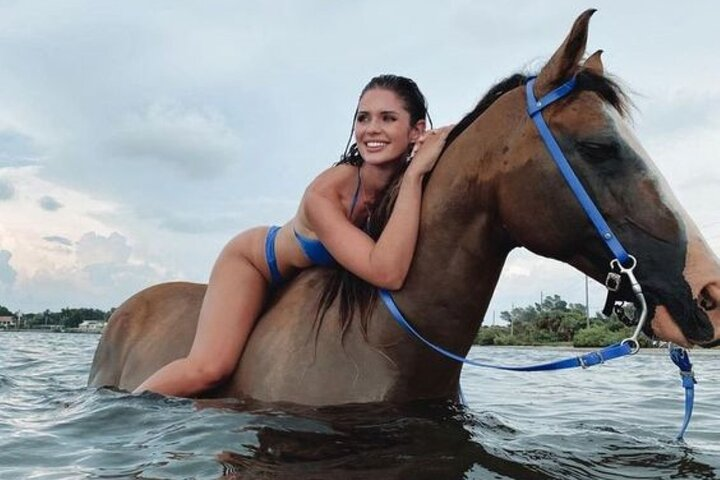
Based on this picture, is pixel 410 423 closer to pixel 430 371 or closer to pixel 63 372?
pixel 430 371

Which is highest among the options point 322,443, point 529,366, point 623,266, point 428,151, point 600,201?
point 428,151

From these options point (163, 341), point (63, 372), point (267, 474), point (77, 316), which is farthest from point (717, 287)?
point (77, 316)

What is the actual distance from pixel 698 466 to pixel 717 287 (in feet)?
2.96

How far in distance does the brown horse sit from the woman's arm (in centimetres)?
7

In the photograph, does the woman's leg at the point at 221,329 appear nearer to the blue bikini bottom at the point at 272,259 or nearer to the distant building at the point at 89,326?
the blue bikini bottom at the point at 272,259

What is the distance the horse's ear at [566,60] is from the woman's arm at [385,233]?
23.6 inches

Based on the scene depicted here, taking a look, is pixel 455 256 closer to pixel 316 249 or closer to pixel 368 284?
pixel 368 284

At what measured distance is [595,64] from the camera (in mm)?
3400

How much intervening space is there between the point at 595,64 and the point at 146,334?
346 cm

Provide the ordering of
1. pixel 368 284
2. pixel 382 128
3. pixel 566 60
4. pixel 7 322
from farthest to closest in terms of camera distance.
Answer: pixel 7 322 < pixel 382 128 < pixel 368 284 < pixel 566 60

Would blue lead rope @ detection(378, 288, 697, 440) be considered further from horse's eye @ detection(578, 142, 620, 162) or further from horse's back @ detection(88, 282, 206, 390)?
horse's back @ detection(88, 282, 206, 390)

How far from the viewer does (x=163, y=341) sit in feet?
16.4

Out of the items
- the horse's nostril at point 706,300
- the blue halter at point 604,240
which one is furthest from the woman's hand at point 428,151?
the horse's nostril at point 706,300

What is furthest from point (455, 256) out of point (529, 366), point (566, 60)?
point (566, 60)
